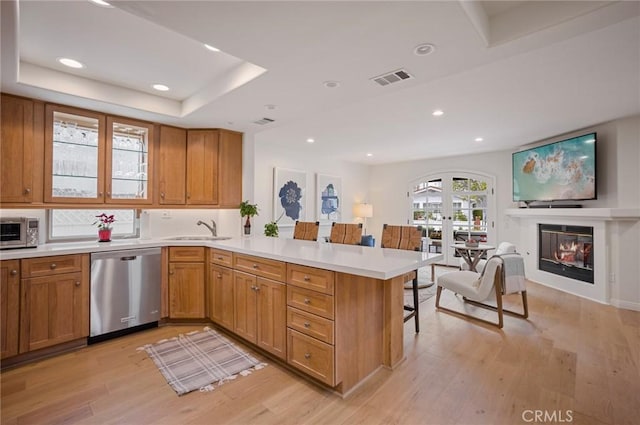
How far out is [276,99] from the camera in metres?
2.89

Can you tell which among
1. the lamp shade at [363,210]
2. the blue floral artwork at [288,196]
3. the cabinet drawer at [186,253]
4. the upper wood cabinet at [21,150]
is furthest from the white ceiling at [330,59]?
the lamp shade at [363,210]

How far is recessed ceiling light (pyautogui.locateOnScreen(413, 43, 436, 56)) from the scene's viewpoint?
191cm

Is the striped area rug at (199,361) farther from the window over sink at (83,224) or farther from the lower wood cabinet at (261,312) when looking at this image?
the window over sink at (83,224)

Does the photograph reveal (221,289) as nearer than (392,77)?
No

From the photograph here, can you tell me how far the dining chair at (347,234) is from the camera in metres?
3.58

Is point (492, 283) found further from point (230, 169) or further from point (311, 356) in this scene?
point (230, 169)

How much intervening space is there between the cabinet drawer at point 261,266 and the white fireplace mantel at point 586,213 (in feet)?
14.9

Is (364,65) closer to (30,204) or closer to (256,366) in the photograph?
(256,366)

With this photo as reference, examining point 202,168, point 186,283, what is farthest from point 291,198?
point 186,283

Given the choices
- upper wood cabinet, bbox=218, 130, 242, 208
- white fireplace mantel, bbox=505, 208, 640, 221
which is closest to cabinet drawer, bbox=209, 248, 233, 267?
upper wood cabinet, bbox=218, 130, 242, 208

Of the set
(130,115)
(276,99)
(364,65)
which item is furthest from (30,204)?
(364,65)

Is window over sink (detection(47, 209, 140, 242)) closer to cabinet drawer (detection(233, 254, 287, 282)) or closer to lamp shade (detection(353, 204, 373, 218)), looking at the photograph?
cabinet drawer (detection(233, 254, 287, 282))

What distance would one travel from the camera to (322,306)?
207cm

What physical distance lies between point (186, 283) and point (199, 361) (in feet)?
3.32
